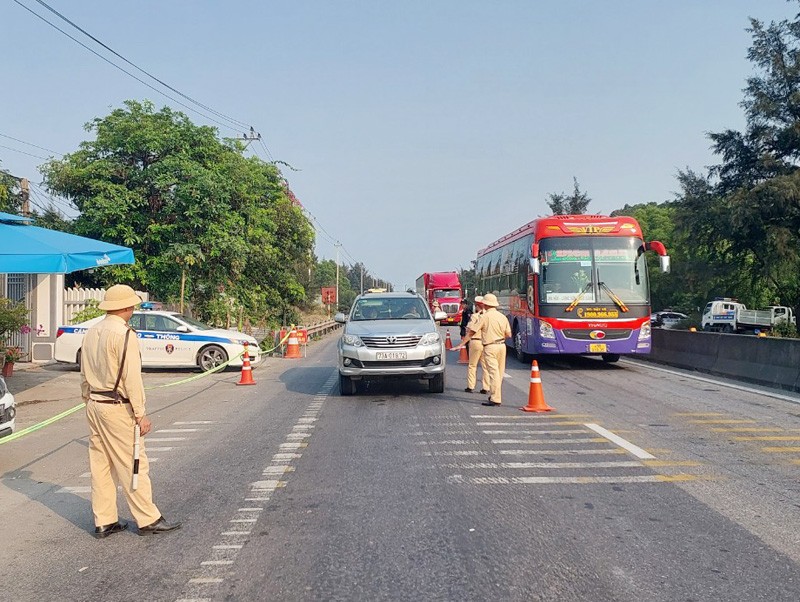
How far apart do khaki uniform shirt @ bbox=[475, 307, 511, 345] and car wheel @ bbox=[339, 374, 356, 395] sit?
7.80ft

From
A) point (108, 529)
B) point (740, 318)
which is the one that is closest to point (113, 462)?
point (108, 529)

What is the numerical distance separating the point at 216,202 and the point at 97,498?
58.1 feet

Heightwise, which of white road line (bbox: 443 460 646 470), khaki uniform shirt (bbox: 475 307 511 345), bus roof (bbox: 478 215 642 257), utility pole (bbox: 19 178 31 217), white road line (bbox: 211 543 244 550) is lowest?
white road line (bbox: 211 543 244 550)

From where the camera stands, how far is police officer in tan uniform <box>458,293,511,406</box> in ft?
37.0

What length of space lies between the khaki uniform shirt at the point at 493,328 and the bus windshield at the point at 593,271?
513 centimetres

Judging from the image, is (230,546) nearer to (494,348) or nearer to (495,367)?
(495,367)

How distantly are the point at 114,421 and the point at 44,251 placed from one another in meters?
6.75

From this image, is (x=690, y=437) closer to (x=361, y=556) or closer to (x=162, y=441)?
(x=361, y=556)

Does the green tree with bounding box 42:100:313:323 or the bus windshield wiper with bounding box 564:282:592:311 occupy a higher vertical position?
the green tree with bounding box 42:100:313:323

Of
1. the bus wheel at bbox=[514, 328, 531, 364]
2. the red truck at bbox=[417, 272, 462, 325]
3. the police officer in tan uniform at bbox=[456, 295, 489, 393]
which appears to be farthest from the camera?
the red truck at bbox=[417, 272, 462, 325]

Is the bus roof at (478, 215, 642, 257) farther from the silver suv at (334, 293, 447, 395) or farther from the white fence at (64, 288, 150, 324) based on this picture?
the white fence at (64, 288, 150, 324)

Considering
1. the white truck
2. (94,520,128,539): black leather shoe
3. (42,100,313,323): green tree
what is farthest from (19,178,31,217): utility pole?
the white truck

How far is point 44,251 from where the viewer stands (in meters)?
10.9

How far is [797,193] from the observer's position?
34844mm
